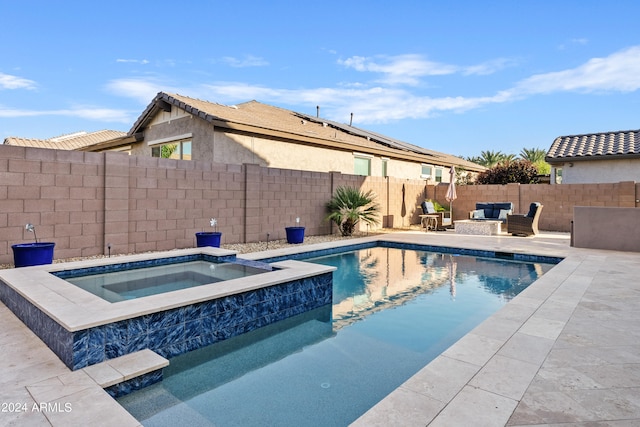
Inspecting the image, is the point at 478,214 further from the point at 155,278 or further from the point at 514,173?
the point at 155,278

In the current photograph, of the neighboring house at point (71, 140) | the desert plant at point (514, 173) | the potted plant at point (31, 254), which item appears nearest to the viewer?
the potted plant at point (31, 254)

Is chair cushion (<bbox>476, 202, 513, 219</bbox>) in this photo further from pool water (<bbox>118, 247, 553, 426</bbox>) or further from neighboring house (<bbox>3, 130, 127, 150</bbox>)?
neighboring house (<bbox>3, 130, 127, 150</bbox>)

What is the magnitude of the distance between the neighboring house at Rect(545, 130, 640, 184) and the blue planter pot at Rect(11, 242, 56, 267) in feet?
55.1

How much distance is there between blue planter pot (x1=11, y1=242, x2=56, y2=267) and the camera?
5.82 m

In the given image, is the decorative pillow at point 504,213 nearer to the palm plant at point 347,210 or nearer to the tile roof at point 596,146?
the tile roof at point 596,146

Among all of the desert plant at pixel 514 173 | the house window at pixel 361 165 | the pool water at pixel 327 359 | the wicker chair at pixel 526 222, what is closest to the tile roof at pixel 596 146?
the desert plant at pixel 514 173

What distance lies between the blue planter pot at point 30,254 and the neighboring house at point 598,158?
16.8 metres

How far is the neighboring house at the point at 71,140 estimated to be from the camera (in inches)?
688

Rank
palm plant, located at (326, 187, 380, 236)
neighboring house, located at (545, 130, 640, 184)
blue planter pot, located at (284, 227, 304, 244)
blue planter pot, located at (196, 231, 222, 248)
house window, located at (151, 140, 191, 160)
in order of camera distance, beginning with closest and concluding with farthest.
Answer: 1. blue planter pot, located at (196, 231, 222, 248)
2. blue planter pot, located at (284, 227, 304, 244)
3. palm plant, located at (326, 187, 380, 236)
4. house window, located at (151, 140, 191, 160)
5. neighboring house, located at (545, 130, 640, 184)

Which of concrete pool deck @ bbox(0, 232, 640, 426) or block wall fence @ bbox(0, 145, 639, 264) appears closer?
concrete pool deck @ bbox(0, 232, 640, 426)

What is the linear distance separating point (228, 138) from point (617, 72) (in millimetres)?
15633

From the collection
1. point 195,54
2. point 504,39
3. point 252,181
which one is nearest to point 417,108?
Result: point 504,39

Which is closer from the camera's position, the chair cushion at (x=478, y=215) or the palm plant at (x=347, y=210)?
the palm plant at (x=347, y=210)

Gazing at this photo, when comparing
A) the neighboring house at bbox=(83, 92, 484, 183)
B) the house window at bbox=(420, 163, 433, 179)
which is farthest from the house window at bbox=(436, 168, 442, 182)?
the neighboring house at bbox=(83, 92, 484, 183)
